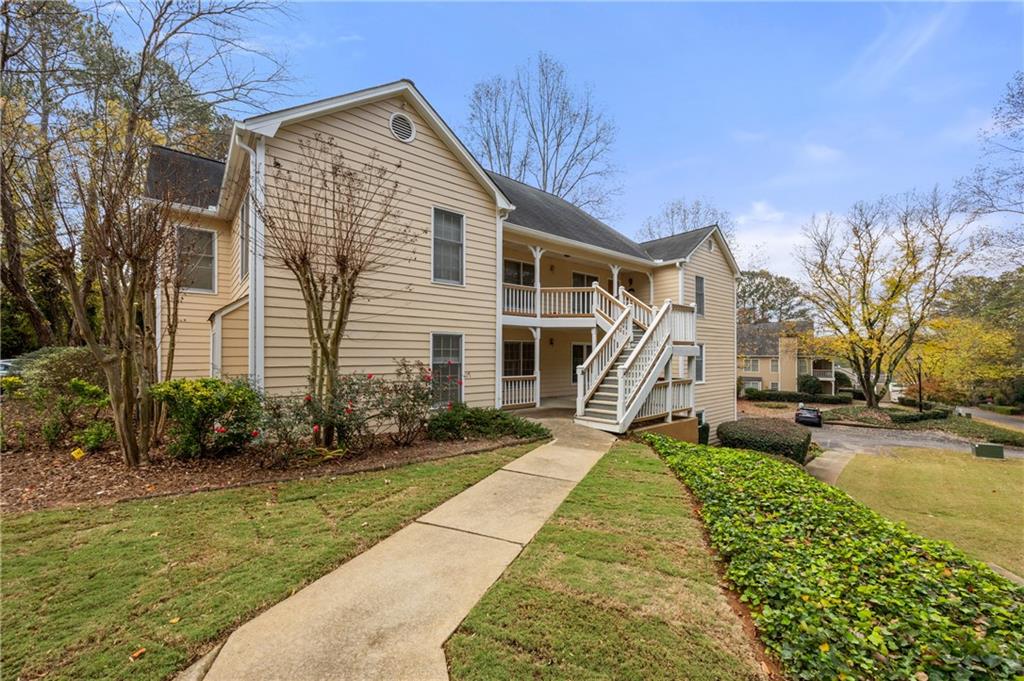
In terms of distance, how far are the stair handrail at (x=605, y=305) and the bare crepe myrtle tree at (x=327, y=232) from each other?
531 cm

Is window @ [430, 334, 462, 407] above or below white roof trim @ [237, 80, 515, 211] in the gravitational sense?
below

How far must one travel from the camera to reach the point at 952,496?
34.5 feet

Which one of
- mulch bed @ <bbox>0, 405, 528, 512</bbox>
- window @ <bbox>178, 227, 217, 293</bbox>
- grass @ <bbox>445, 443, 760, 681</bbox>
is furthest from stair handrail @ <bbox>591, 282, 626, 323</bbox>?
window @ <bbox>178, 227, 217, 293</bbox>

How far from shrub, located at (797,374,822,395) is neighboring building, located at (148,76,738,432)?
3247 cm

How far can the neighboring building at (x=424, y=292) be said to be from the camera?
24.1 feet

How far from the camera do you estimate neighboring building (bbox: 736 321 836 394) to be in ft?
123

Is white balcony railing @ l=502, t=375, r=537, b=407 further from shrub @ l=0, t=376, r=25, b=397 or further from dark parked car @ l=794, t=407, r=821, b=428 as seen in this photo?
dark parked car @ l=794, t=407, r=821, b=428

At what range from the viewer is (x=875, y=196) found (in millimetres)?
23375

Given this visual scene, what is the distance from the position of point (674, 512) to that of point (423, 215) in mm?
7304

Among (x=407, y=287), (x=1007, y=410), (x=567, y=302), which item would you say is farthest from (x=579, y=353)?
(x=1007, y=410)

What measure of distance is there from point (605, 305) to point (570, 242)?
7.53 ft

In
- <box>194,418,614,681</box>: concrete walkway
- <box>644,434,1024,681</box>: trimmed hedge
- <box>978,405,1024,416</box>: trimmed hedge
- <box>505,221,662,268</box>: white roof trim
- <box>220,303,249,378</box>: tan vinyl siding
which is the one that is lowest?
<box>978,405,1024,416</box>: trimmed hedge

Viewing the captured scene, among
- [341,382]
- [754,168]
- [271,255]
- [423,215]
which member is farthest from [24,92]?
[754,168]

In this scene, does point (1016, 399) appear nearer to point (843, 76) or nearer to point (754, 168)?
point (754, 168)
